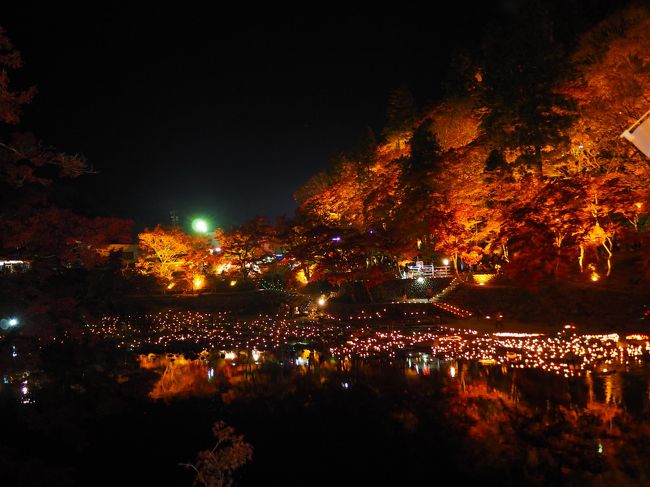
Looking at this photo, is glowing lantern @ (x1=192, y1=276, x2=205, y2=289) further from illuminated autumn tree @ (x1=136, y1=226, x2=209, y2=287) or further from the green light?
the green light

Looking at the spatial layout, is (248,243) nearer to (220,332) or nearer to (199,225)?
(199,225)

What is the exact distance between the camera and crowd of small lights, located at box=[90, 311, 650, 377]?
12.1 m

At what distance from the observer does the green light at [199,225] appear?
38.8m

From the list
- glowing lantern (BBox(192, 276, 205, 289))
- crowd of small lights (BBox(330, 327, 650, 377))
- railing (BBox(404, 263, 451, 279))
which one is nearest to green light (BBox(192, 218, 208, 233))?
glowing lantern (BBox(192, 276, 205, 289))

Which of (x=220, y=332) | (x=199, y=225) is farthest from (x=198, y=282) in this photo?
(x=220, y=332)

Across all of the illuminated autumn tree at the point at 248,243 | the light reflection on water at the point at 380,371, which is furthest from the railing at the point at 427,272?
the light reflection on water at the point at 380,371

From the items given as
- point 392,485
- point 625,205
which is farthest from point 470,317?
point 392,485

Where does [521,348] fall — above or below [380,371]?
above

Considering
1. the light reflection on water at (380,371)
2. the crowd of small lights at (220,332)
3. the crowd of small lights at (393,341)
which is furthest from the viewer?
the crowd of small lights at (220,332)

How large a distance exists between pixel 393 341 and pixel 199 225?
27.0 metres

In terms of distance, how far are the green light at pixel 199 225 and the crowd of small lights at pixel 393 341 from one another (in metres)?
15.3

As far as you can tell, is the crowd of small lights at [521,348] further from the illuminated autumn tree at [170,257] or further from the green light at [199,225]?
the green light at [199,225]

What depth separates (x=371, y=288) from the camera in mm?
25031

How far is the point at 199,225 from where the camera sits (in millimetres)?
39531
